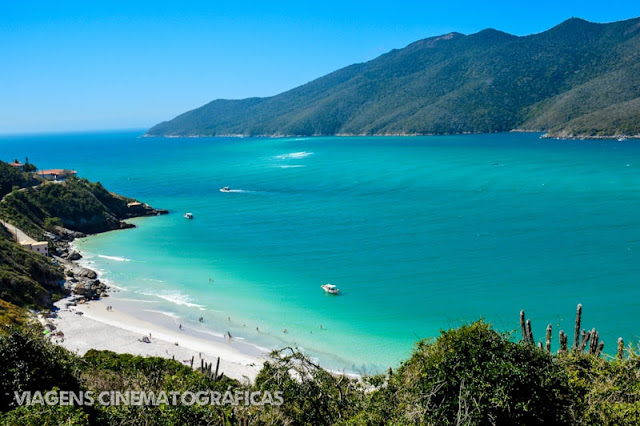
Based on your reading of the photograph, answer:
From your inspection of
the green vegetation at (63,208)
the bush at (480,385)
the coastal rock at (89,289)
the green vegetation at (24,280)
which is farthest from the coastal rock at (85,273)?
the bush at (480,385)

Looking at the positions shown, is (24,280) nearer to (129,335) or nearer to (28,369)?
(129,335)

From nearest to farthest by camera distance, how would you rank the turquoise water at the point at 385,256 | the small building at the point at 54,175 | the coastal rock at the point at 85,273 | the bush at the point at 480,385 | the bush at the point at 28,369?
the bush at the point at 480,385
the bush at the point at 28,369
the turquoise water at the point at 385,256
the coastal rock at the point at 85,273
the small building at the point at 54,175

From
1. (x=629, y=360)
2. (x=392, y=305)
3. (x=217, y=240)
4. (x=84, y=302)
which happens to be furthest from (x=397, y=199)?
(x=629, y=360)

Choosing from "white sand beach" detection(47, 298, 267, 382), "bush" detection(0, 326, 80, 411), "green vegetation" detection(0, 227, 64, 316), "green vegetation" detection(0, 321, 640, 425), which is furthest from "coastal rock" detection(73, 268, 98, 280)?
"bush" detection(0, 326, 80, 411)

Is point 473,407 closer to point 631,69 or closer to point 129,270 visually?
point 129,270

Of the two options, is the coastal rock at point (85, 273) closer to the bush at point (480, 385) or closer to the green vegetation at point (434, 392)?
the green vegetation at point (434, 392)

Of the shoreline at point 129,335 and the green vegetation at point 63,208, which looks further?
the green vegetation at point 63,208

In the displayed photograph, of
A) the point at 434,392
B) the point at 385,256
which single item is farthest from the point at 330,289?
the point at 434,392
